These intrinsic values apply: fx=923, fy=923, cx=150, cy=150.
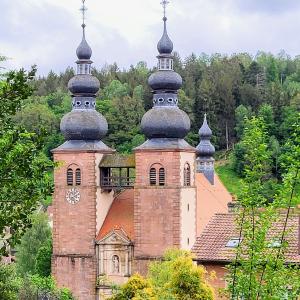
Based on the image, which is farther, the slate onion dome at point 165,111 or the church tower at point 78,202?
the church tower at point 78,202

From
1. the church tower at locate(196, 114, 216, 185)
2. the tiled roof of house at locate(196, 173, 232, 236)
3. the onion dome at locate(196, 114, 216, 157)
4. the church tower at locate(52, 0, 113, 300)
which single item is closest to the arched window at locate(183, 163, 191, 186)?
the tiled roof of house at locate(196, 173, 232, 236)

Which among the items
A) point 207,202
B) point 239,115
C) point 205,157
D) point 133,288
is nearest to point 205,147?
point 205,157

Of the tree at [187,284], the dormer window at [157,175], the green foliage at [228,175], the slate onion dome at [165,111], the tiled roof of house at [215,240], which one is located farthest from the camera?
the green foliage at [228,175]

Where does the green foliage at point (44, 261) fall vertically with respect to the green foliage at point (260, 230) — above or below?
above

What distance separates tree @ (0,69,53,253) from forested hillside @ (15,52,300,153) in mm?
78159

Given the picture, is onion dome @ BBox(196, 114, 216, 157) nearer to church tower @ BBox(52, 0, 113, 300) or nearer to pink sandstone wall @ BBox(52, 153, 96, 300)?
church tower @ BBox(52, 0, 113, 300)

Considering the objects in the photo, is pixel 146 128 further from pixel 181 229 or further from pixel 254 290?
pixel 254 290

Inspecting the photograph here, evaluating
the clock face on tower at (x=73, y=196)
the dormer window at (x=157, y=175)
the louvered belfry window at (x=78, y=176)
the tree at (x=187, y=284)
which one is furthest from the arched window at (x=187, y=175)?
the tree at (x=187, y=284)

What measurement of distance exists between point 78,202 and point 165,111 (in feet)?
21.2

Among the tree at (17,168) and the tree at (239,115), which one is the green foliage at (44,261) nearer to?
the tree at (17,168)

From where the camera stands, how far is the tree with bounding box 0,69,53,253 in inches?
469

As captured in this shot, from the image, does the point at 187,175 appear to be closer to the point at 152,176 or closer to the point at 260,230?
the point at 152,176

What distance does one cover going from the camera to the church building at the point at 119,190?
44.4m

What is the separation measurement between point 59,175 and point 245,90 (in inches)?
2577
